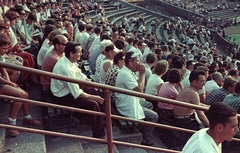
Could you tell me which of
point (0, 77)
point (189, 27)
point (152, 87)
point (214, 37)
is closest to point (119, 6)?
point (189, 27)

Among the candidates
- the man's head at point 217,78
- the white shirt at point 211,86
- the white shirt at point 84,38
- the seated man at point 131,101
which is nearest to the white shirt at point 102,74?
the seated man at point 131,101

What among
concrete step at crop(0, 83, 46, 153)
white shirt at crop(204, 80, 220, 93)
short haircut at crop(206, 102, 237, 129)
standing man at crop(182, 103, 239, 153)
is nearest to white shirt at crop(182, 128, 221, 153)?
standing man at crop(182, 103, 239, 153)

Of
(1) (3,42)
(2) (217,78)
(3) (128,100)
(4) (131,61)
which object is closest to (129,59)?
(4) (131,61)

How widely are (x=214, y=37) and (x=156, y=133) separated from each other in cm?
2800

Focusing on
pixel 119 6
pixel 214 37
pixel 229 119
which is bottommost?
pixel 214 37

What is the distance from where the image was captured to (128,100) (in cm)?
539

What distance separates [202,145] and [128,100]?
9.22 ft

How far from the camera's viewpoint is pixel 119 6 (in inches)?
1177

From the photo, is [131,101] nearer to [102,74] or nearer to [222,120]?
[102,74]

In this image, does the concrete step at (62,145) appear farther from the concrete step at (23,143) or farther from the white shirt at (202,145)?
the white shirt at (202,145)

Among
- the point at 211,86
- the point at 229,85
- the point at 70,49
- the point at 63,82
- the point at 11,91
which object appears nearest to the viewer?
the point at 11,91

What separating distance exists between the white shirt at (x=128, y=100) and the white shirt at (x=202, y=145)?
8.53 feet

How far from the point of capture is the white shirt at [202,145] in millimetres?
2615

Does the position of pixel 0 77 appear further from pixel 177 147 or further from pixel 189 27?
pixel 189 27
